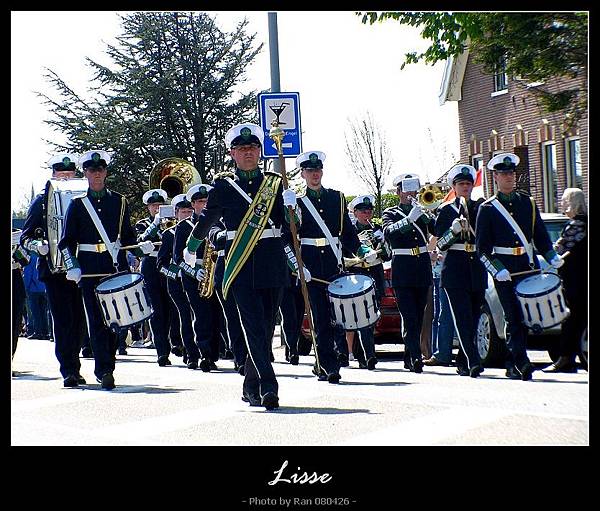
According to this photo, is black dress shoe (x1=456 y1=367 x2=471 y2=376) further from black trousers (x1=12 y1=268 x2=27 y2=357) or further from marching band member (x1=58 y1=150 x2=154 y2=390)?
black trousers (x1=12 y1=268 x2=27 y2=357)

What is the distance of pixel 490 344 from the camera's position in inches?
536

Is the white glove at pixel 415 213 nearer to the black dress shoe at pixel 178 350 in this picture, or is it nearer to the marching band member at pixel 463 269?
the marching band member at pixel 463 269

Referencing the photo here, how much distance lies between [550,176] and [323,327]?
1219cm

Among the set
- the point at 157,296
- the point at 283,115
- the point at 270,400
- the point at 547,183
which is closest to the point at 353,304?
the point at 270,400

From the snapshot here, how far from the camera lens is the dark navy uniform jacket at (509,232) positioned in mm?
12078

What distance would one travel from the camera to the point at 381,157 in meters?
44.6

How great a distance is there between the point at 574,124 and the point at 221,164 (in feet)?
77.0

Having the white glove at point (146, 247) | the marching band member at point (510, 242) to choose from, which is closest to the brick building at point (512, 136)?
the marching band member at point (510, 242)

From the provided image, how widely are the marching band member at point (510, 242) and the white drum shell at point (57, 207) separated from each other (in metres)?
4.06

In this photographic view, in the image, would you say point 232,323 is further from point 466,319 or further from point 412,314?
point 466,319

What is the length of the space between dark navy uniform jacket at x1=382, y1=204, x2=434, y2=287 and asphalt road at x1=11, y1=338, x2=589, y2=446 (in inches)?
38.4

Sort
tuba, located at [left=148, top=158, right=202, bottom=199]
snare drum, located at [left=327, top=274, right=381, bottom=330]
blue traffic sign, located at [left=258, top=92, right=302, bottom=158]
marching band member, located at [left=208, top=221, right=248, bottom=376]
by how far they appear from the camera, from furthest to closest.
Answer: tuba, located at [left=148, top=158, right=202, bottom=199]
blue traffic sign, located at [left=258, top=92, right=302, bottom=158]
marching band member, located at [left=208, top=221, right=248, bottom=376]
snare drum, located at [left=327, top=274, right=381, bottom=330]

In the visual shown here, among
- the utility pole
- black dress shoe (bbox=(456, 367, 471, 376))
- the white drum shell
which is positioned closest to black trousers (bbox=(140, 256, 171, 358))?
the utility pole

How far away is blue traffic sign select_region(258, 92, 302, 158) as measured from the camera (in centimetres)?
1695
